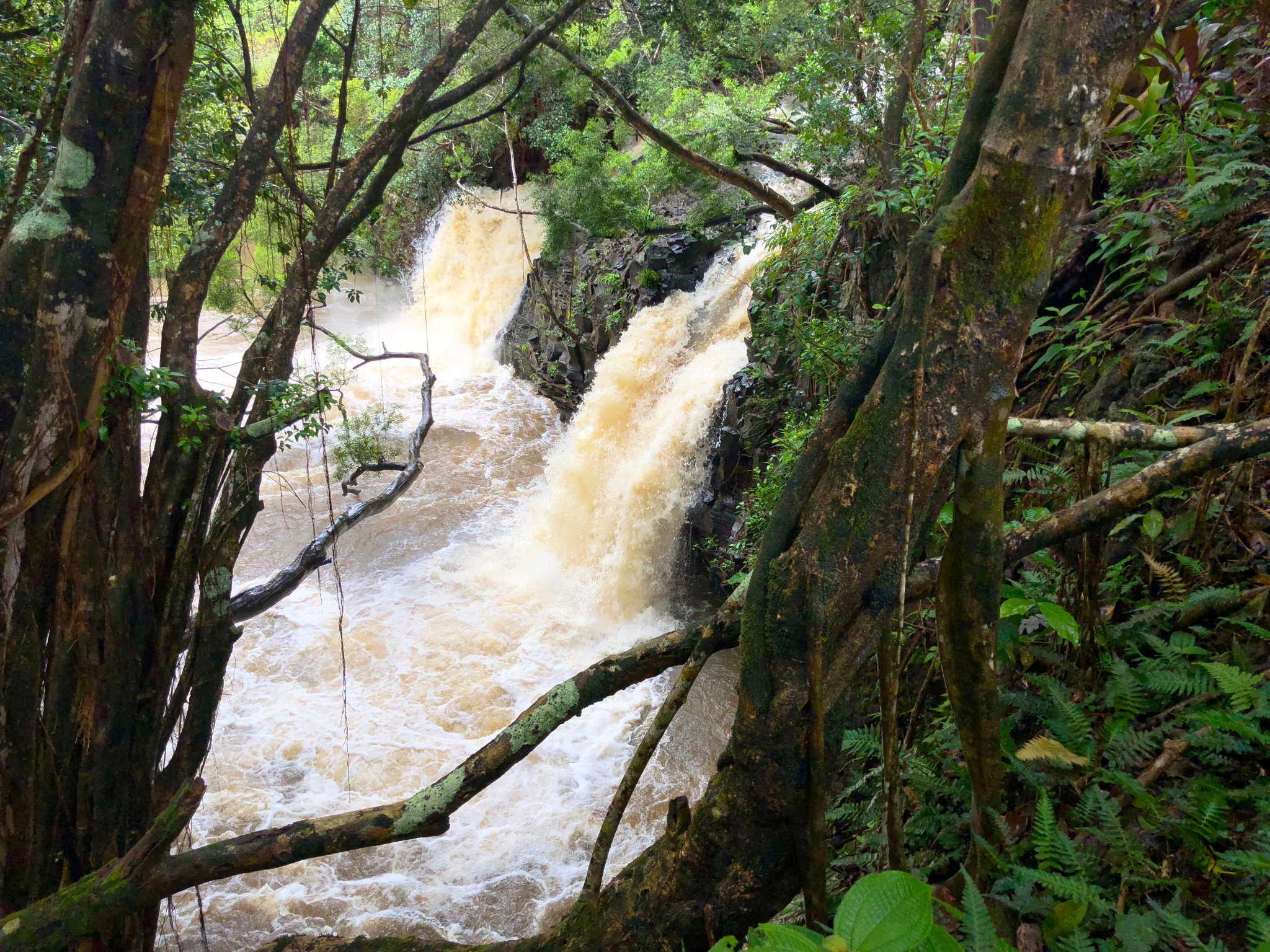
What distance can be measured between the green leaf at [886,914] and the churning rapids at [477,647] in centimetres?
245

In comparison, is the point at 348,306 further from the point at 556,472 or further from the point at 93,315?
the point at 93,315

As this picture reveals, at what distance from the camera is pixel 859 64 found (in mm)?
6250

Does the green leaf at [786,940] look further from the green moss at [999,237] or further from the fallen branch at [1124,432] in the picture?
the fallen branch at [1124,432]

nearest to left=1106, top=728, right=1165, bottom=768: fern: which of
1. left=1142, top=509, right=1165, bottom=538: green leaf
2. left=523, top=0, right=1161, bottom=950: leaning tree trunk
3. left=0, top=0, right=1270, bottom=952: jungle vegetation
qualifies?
left=0, top=0, right=1270, bottom=952: jungle vegetation

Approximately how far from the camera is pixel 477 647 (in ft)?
25.1

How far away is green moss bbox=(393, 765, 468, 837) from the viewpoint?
6.46 ft

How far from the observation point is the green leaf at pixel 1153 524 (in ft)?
8.77

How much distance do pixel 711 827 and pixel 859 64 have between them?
20.5 ft

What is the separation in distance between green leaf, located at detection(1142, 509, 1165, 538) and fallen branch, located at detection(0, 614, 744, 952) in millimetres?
1600

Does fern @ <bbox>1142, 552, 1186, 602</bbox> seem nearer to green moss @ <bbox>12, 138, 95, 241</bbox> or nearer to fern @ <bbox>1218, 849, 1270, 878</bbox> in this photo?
fern @ <bbox>1218, 849, 1270, 878</bbox>

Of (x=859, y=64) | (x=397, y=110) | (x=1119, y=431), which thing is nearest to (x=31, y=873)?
(x=397, y=110)

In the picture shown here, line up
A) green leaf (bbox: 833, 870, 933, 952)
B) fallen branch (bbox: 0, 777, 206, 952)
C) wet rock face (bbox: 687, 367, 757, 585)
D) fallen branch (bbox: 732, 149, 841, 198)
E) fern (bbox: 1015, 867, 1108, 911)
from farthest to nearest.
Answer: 1. wet rock face (bbox: 687, 367, 757, 585)
2. fallen branch (bbox: 732, 149, 841, 198)
3. fallen branch (bbox: 0, 777, 206, 952)
4. fern (bbox: 1015, 867, 1108, 911)
5. green leaf (bbox: 833, 870, 933, 952)

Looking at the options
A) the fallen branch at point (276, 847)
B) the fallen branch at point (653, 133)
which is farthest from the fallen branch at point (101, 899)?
the fallen branch at point (653, 133)

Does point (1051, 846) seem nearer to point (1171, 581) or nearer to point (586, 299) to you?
point (1171, 581)
